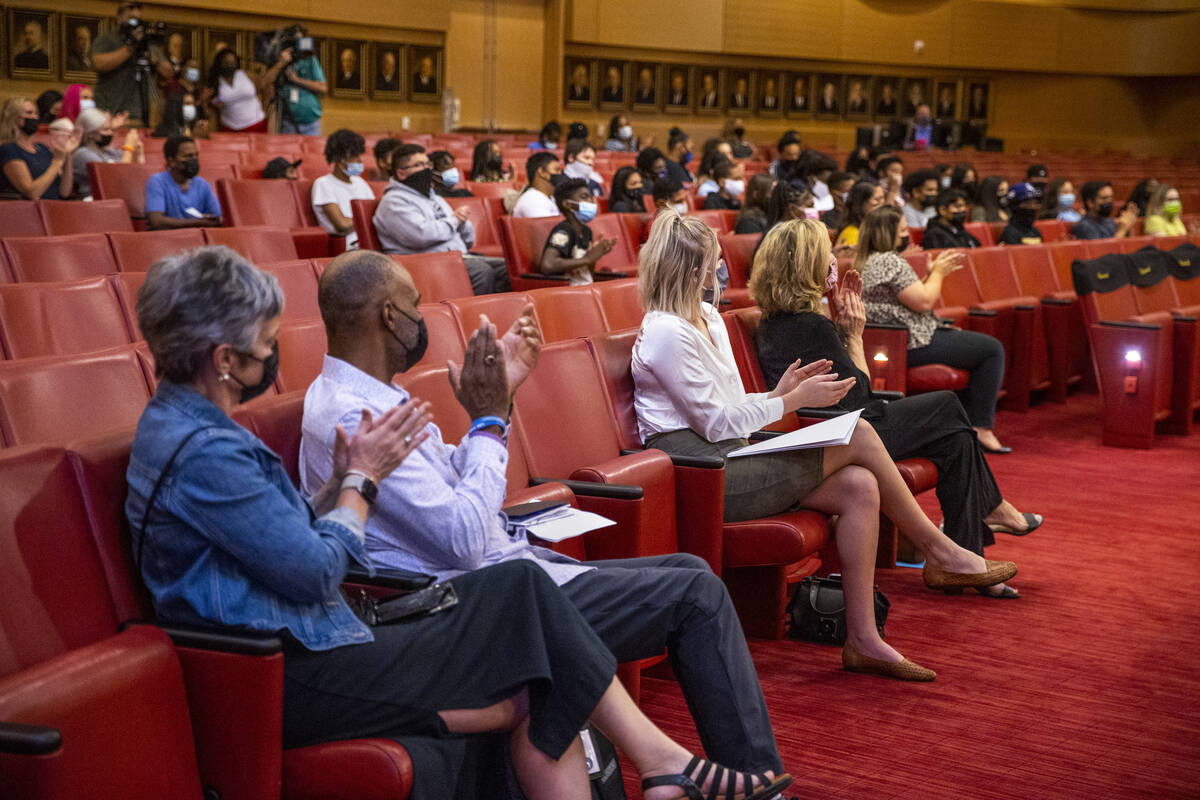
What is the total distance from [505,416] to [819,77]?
17.0m

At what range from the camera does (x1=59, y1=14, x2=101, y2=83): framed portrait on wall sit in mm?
11594

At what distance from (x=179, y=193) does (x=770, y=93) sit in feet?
43.7

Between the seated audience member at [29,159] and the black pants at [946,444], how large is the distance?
169 inches

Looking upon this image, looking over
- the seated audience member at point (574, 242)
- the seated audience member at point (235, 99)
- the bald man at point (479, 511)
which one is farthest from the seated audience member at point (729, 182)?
the bald man at point (479, 511)

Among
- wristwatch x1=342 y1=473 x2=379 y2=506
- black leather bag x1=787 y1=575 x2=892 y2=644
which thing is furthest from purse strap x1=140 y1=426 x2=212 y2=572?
black leather bag x1=787 y1=575 x2=892 y2=644

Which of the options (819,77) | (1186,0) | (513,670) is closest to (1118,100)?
(1186,0)

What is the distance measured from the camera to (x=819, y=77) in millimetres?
18141

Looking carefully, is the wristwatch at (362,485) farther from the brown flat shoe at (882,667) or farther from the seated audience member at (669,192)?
the seated audience member at (669,192)

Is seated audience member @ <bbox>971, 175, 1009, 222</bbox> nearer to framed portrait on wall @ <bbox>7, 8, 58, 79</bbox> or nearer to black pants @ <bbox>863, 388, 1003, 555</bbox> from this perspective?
black pants @ <bbox>863, 388, 1003, 555</bbox>

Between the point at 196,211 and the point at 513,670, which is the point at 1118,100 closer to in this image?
the point at 196,211

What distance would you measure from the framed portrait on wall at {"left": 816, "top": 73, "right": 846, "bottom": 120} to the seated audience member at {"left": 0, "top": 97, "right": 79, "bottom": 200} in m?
13.8

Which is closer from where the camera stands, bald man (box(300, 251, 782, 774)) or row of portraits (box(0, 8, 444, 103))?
bald man (box(300, 251, 782, 774))

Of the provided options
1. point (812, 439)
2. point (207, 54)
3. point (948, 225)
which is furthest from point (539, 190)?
point (207, 54)

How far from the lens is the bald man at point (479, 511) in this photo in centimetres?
191
